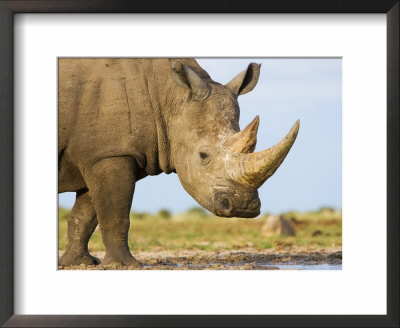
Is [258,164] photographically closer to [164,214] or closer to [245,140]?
[245,140]

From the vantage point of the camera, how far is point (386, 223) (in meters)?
9.98

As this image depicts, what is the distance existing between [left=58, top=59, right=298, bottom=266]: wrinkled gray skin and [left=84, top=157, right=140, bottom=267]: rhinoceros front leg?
12mm

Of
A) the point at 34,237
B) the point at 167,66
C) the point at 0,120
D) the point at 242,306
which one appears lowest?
the point at 242,306

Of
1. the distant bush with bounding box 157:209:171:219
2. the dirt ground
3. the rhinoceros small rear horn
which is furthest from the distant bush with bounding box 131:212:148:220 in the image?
the rhinoceros small rear horn

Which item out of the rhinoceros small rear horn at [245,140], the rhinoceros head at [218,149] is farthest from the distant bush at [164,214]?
the rhinoceros small rear horn at [245,140]

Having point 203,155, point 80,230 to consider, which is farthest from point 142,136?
point 80,230

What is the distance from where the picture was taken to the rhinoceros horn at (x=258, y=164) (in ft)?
37.7

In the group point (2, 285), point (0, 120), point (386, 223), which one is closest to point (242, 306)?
point (386, 223)

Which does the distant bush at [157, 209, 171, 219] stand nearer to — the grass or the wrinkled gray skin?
the grass

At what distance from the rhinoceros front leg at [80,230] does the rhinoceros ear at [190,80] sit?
2.18 m

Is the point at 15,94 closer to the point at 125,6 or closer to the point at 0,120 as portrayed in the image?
the point at 0,120

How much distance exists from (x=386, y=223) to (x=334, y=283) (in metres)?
0.77

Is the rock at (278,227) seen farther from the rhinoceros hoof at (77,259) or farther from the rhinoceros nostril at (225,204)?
the rhinoceros nostril at (225,204)

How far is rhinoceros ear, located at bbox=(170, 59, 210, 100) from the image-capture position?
505 inches
